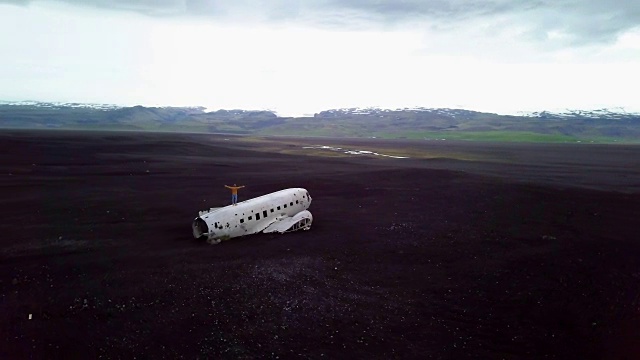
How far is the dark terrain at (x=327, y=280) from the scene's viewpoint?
19.4 metres

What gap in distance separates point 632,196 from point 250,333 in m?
60.7

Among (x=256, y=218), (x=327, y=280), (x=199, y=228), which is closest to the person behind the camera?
(x=327, y=280)

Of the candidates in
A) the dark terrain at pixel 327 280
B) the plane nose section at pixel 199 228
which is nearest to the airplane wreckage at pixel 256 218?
the plane nose section at pixel 199 228

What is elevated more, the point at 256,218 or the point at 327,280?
the point at 256,218

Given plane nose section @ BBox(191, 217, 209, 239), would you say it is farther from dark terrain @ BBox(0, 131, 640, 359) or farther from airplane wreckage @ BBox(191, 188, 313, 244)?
dark terrain @ BBox(0, 131, 640, 359)

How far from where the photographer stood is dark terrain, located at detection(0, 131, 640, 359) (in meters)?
19.4

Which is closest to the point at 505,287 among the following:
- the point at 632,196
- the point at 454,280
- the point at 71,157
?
the point at 454,280

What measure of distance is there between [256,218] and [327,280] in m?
11.4

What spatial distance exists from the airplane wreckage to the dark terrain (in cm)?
98

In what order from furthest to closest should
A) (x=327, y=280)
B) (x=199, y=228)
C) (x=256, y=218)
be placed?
(x=256, y=218) → (x=199, y=228) → (x=327, y=280)

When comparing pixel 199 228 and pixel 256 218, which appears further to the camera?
pixel 256 218

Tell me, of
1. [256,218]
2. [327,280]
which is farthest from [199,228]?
[327,280]

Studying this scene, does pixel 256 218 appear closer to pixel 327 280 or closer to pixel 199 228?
pixel 199 228

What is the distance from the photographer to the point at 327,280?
1047 inches
